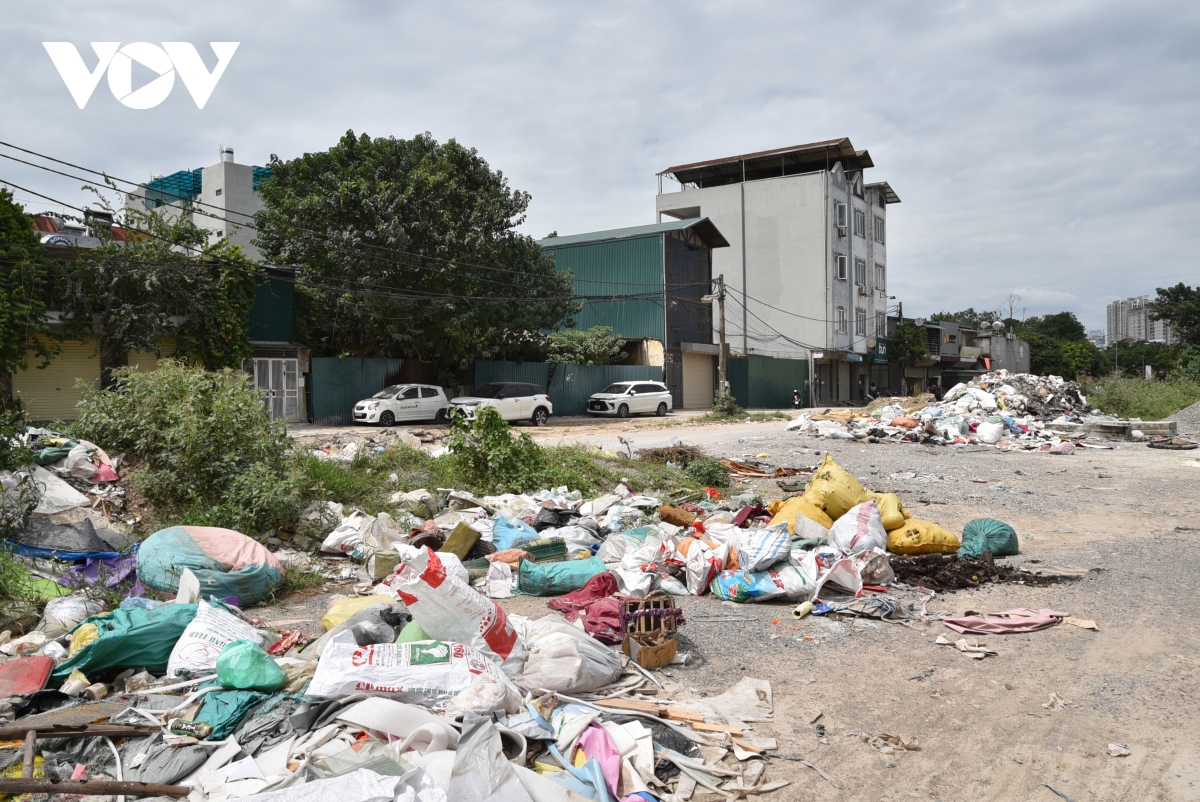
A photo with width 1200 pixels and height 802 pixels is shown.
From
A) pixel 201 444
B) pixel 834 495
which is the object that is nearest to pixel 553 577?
pixel 834 495

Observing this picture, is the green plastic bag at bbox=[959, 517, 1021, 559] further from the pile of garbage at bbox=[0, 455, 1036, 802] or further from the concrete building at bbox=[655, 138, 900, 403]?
the concrete building at bbox=[655, 138, 900, 403]

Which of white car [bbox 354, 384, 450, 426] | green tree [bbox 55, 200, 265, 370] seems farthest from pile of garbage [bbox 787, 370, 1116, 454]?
green tree [bbox 55, 200, 265, 370]

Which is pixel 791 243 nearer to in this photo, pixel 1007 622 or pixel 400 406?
pixel 400 406

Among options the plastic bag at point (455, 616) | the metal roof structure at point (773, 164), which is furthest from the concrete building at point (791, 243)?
the plastic bag at point (455, 616)

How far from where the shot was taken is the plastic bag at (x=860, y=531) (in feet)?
21.8

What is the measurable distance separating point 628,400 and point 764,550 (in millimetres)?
21922

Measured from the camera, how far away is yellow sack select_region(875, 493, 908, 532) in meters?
7.22

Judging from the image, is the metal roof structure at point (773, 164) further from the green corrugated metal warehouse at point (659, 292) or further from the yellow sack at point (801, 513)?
the yellow sack at point (801, 513)

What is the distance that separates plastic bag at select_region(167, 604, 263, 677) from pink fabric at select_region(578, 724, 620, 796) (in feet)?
6.25

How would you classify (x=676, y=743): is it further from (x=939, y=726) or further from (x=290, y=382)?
(x=290, y=382)

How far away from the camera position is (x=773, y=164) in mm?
45438

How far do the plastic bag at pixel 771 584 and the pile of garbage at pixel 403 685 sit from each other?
1 centimetres

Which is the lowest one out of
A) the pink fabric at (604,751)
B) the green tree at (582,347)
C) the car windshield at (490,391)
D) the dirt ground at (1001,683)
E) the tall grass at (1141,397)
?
the dirt ground at (1001,683)

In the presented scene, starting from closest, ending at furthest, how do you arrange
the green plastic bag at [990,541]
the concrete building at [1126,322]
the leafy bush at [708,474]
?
the green plastic bag at [990,541] → the leafy bush at [708,474] → the concrete building at [1126,322]
